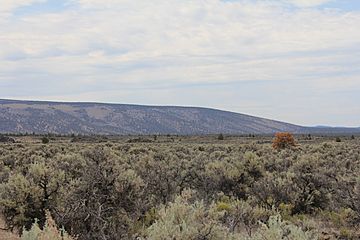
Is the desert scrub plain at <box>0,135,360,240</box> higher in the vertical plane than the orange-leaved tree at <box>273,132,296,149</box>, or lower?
lower

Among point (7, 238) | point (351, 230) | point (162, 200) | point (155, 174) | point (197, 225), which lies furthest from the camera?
point (155, 174)

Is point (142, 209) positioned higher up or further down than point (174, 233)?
further down

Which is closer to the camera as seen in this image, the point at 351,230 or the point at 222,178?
the point at 351,230

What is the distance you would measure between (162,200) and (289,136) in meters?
36.4

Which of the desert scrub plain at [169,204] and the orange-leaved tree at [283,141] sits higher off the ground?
the orange-leaved tree at [283,141]

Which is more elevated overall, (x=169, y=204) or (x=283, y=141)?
(x=283, y=141)

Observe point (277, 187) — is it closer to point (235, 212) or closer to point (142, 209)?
point (235, 212)

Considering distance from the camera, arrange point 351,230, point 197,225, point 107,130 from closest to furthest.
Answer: point 197,225 → point 351,230 → point 107,130

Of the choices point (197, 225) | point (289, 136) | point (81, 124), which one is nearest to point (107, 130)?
point (81, 124)

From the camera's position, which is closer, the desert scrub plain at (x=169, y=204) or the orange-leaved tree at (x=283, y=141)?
the desert scrub plain at (x=169, y=204)

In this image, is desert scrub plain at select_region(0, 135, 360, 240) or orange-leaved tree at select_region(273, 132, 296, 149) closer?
desert scrub plain at select_region(0, 135, 360, 240)

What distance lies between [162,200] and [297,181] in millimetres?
5567

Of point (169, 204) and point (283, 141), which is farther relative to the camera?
point (283, 141)

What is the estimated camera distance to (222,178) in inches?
859
